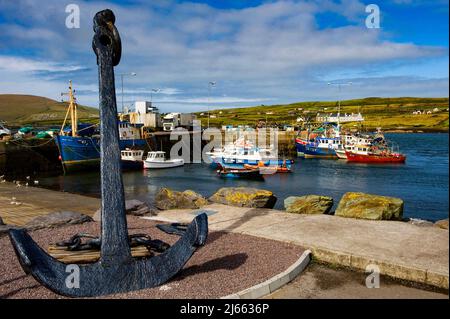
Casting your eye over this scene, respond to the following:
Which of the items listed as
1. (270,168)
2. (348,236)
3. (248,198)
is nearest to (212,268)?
(348,236)

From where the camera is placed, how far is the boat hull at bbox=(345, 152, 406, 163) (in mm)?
59469

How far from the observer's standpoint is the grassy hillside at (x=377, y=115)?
5699 inches

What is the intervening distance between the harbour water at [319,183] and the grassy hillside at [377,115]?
249 feet

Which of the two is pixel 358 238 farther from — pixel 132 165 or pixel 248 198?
pixel 132 165

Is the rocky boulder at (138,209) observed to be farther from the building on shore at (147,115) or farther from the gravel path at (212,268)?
the building on shore at (147,115)

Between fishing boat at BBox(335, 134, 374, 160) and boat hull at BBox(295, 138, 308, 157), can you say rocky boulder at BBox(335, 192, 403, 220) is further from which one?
boat hull at BBox(295, 138, 308, 157)

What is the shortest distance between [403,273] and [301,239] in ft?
8.83

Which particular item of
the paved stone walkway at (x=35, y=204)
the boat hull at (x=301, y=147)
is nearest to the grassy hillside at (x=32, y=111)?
the boat hull at (x=301, y=147)

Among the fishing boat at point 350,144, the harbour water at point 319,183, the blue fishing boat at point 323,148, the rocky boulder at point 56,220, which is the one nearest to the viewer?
the rocky boulder at point 56,220

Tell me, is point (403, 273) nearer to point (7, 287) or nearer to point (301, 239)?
point (301, 239)

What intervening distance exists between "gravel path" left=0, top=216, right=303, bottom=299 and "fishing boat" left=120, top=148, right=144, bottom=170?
131ft

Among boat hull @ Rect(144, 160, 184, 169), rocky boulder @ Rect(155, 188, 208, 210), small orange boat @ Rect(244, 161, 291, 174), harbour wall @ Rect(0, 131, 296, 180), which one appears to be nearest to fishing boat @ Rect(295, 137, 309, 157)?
small orange boat @ Rect(244, 161, 291, 174)

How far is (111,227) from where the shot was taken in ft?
21.5
